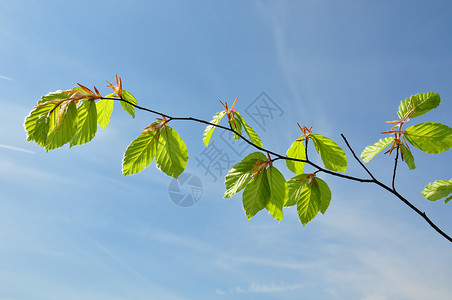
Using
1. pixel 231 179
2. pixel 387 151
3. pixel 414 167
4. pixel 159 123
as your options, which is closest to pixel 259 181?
pixel 231 179

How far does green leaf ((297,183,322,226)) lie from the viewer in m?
1.71

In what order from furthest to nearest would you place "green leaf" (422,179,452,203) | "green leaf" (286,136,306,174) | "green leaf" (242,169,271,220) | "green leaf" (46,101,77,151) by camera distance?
"green leaf" (422,179,452,203) < "green leaf" (286,136,306,174) < "green leaf" (242,169,271,220) < "green leaf" (46,101,77,151)

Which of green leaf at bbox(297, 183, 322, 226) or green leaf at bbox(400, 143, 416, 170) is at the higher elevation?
green leaf at bbox(400, 143, 416, 170)

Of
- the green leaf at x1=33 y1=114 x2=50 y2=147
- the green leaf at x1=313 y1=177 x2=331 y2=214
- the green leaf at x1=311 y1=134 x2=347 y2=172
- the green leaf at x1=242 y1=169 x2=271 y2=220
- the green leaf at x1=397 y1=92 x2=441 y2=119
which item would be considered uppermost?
the green leaf at x1=397 y1=92 x2=441 y2=119

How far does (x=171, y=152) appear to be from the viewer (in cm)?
155

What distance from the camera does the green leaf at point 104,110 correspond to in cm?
169

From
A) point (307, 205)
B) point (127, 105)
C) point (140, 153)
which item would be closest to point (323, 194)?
point (307, 205)

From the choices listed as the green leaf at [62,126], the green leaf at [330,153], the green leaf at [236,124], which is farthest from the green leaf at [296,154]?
the green leaf at [62,126]

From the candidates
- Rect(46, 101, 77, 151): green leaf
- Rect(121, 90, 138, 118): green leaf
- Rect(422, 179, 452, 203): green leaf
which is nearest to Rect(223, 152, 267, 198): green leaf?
Rect(121, 90, 138, 118): green leaf

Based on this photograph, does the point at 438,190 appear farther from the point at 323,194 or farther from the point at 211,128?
the point at 211,128

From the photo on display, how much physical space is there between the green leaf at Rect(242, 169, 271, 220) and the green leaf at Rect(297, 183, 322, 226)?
0.27 m

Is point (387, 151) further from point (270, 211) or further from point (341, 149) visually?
point (270, 211)

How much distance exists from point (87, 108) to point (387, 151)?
1301mm

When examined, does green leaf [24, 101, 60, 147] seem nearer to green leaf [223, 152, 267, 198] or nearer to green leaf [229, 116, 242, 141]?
green leaf [223, 152, 267, 198]
